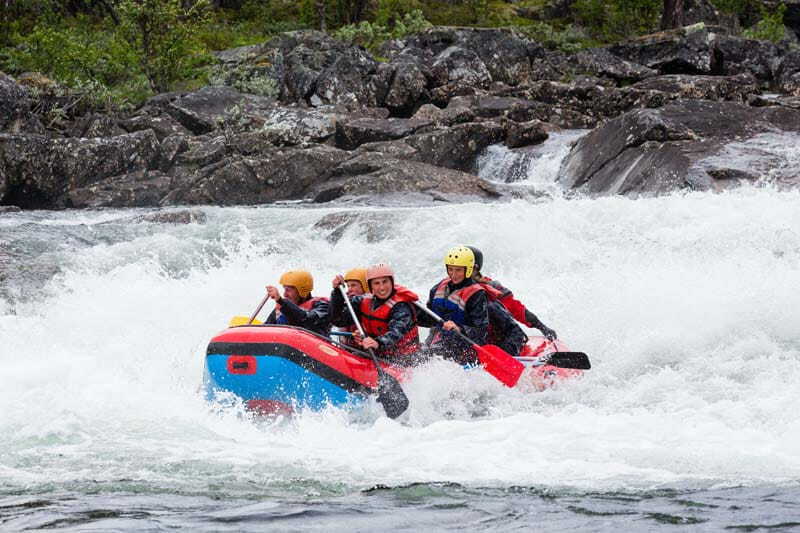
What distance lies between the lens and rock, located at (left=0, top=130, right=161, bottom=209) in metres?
18.4

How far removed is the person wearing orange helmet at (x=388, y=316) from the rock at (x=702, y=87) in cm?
1657

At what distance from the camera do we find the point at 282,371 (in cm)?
700

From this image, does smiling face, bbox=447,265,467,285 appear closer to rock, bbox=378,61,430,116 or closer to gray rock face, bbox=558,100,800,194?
gray rock face, bbox=558,100,800,194

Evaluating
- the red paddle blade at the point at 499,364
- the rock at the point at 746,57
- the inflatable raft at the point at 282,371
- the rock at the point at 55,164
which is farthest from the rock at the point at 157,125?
the rock at the point at 746,57

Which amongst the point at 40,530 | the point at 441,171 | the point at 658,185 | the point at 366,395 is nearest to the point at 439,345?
the point at 366,395

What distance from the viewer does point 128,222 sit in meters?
15.0

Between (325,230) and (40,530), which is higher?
(325,230)

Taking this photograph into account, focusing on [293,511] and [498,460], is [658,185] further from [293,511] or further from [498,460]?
[293,511]

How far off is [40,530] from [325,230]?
9528 mm

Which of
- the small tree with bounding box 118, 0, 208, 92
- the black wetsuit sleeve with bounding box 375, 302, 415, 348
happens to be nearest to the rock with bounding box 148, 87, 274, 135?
the small tree with bounding box 118, 0, 208, 92

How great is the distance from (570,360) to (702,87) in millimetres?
16378

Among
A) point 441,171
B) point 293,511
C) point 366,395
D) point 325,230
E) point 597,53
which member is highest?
point 597,53

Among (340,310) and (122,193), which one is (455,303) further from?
(122,193)

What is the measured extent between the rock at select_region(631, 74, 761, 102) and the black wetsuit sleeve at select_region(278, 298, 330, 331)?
1682cm
